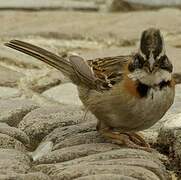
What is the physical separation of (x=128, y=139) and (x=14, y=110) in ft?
2.16

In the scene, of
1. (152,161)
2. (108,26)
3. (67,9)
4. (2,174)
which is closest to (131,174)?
(152,161)

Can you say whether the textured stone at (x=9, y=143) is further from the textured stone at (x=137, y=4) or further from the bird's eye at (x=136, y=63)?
the textured stone at (x=137, y=4)

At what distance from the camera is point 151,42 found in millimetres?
3885

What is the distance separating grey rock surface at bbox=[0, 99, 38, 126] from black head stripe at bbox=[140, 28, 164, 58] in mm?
916

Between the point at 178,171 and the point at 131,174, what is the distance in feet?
1.82

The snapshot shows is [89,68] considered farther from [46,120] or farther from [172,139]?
[172,139]

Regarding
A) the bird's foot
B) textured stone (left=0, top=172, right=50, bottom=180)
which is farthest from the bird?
textured stone (left=0, top=172, right=50, bottom=180)

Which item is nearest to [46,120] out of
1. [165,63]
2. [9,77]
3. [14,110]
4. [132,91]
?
[14,110]

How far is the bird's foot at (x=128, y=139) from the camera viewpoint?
419cm

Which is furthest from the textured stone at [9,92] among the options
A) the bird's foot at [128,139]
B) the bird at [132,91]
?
the bird's foot at [128,139]

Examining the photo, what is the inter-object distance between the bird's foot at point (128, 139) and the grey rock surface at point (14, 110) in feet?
1.58

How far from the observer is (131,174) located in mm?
3549

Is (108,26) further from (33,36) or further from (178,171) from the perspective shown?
(178,171)

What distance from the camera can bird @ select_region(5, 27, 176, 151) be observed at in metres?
3.96
